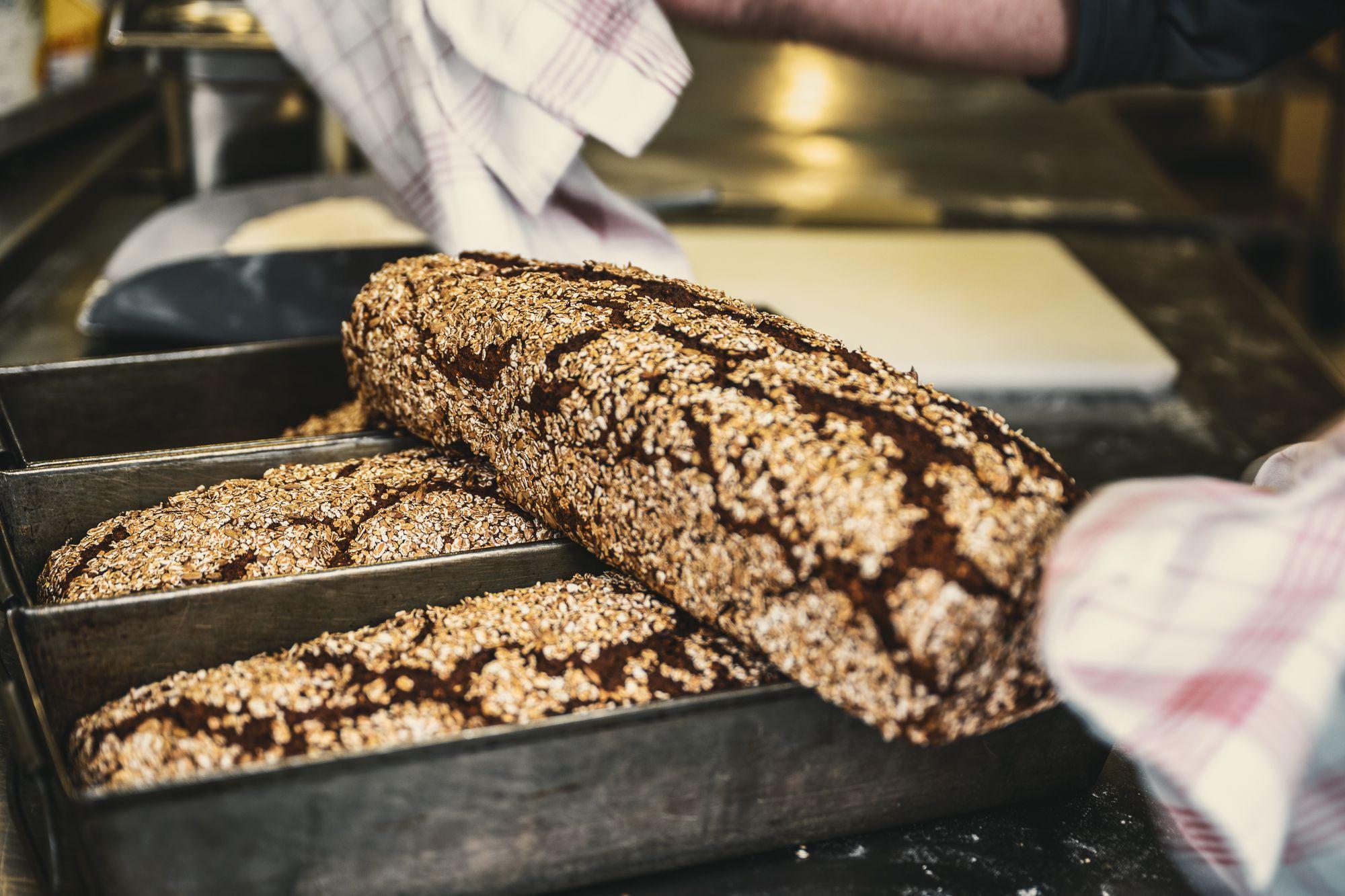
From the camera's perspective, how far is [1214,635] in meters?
0.72

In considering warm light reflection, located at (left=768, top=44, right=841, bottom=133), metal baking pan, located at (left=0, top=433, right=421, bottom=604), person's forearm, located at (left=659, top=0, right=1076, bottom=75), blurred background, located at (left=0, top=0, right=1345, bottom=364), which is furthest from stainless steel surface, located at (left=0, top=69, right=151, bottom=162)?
warm light reflection, located at (left=768, top=44, right=841, bottom=133)

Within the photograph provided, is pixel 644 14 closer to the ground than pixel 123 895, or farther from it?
farther from it

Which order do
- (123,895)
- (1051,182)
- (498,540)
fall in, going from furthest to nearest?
(1051,182) → (498,540) → (123,895)

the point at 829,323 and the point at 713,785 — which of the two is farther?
the point at 829,323

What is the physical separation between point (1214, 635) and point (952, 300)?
60.4 inches

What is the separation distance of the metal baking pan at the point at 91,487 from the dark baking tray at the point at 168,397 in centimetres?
29

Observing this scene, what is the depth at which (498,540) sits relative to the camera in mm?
1108

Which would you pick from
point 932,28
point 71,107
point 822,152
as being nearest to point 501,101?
point 932,28

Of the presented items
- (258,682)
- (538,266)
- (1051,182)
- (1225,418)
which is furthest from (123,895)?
(1051,182)

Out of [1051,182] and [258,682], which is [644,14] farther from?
[1051,182]

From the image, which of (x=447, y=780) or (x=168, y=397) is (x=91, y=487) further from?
(x=447, y=780)

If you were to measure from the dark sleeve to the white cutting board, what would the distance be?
0.48 metres

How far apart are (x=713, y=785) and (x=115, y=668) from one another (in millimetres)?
510

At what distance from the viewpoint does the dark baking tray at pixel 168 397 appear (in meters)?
1.38
